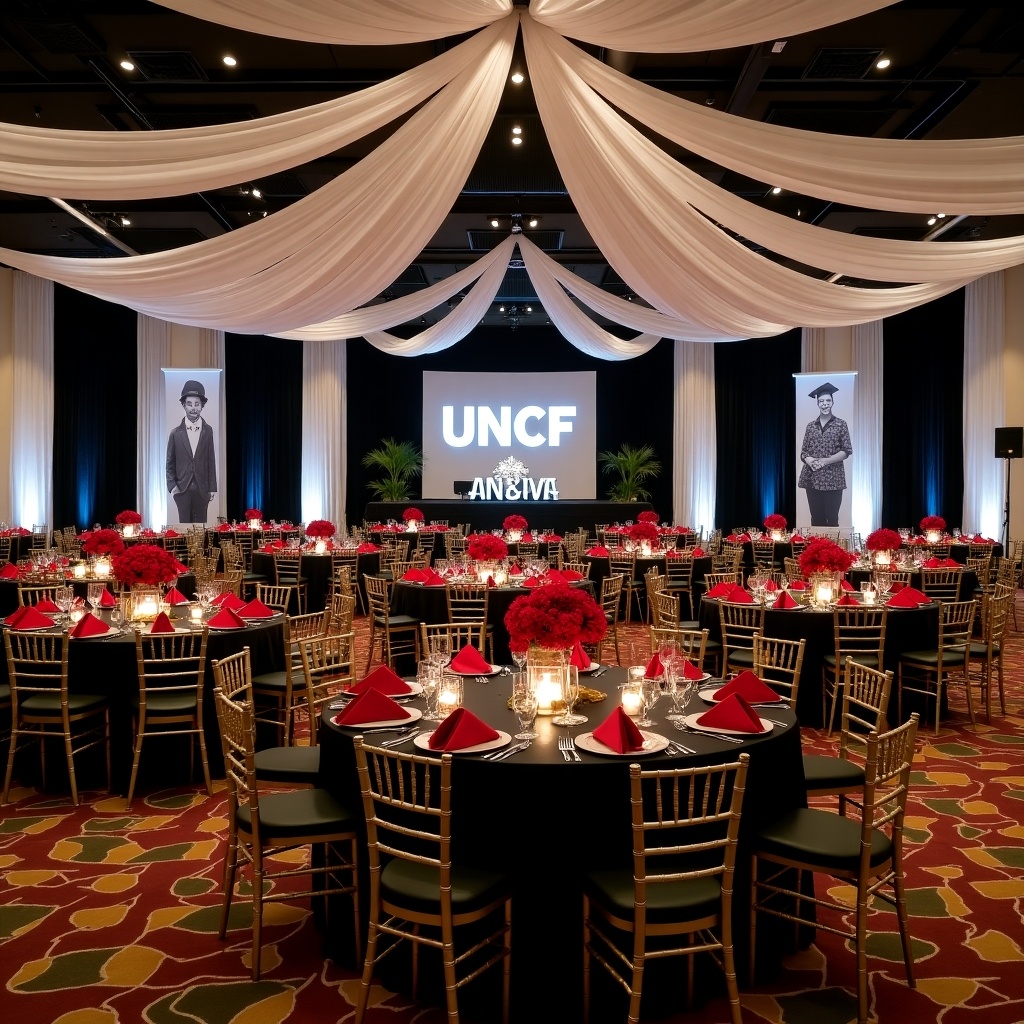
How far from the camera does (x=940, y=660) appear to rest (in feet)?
20.3

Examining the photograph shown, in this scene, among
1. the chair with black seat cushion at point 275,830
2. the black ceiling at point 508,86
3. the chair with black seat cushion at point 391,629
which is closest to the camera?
the chair with black seat cushion at point 275,830

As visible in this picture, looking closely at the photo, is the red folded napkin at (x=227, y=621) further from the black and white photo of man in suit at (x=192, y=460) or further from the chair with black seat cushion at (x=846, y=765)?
the black and white photo of man in suit at (x=192, y=460)

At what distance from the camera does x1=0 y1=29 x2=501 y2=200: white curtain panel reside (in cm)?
412

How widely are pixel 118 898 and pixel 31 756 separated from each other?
6.40 ft

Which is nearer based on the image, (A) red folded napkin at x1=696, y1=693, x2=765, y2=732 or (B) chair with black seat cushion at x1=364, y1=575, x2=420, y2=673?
(A) red folded napkin at x1=696, y1=693, x2=765, y2=732

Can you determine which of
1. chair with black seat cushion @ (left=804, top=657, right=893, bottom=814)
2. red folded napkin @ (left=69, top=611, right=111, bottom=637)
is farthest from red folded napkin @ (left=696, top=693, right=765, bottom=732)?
red folded napkin @ (left=69, top=611, right=111, bottom=637)

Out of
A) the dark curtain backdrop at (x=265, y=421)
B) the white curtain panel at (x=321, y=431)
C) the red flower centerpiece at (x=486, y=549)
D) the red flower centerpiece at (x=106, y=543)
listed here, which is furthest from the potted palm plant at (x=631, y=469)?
the red flower centerpiece at (x=106, y=543)

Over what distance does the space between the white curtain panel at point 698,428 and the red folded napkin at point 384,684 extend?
1402 centimetres

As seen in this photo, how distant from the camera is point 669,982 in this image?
9.82 ft

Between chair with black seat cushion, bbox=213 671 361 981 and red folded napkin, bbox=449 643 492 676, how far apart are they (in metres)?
1.01

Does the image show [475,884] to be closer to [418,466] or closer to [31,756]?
[31,756]

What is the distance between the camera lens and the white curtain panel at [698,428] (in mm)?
17406

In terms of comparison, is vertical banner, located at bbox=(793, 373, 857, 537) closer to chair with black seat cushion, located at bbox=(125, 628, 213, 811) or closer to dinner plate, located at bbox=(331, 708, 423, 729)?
chair with black seat cushion, located at bbox=(125, 628, 213, 811)

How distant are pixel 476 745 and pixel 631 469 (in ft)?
49.5
